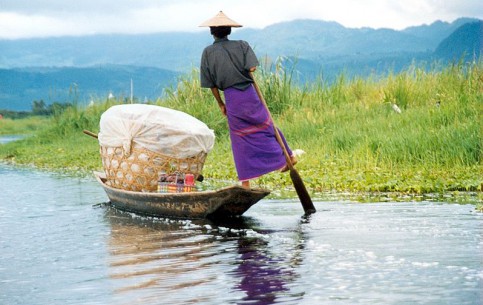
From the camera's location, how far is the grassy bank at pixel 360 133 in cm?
1272

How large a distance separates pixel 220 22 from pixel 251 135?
1.32 meters

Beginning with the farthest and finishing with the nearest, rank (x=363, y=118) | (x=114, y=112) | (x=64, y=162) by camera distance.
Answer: (x=64, y=162)
(x=363, y=118)
(x=114, y=112)

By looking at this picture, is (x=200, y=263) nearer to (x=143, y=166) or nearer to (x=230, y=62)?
(x=230, y=62)

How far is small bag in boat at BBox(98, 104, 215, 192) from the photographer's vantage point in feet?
35.4

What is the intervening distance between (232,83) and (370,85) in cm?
1104

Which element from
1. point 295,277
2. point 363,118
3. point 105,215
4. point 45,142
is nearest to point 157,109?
point 105,215

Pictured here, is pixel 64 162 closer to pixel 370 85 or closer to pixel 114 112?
pixel 370 85

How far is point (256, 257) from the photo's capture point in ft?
26.0

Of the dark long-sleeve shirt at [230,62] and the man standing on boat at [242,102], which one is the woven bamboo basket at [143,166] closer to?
the man standing on boat at [242,102]

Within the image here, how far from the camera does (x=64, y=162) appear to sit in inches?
795

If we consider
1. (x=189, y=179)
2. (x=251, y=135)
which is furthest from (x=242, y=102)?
(x=189, y=179)

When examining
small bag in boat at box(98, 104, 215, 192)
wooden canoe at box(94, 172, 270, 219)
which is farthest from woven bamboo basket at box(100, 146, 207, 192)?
wooden canoe at box(94, 172, 270, 219)

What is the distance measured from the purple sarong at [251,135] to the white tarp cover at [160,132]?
0.62 metres

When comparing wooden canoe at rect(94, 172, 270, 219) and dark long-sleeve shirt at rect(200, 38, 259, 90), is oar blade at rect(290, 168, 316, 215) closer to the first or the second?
wooden canoe at rect(94, 172, 270, 219)
